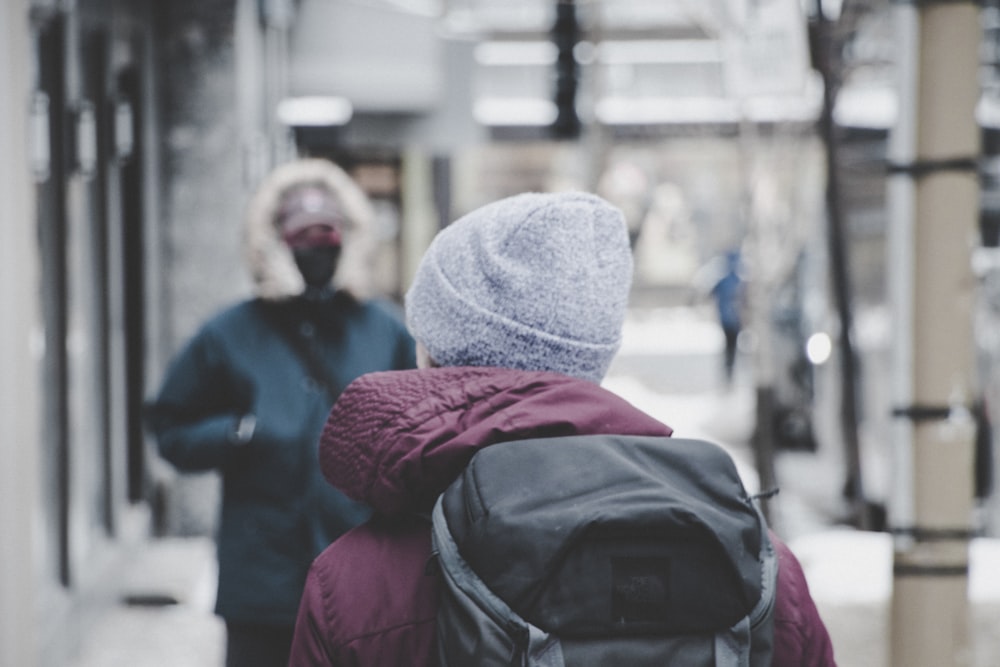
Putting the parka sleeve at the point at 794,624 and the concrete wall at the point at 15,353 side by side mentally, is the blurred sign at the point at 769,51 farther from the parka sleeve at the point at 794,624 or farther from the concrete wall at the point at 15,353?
the parka sleeve at the point at 794,624

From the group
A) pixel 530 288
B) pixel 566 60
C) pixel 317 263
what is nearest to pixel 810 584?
pixel 566 60

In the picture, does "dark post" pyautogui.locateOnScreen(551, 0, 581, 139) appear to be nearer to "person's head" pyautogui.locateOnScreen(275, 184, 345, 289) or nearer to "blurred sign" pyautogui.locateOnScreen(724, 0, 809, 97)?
"blurred sign" pyautogui.locateOnScreen(724, 0, 809, 97)

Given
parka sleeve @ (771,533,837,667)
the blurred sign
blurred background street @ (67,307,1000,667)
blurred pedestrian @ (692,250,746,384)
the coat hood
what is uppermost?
the blurred sign

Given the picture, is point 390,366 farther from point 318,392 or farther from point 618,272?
point 618,272

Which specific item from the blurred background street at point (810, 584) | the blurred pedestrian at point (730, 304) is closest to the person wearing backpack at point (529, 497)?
the blurred background street at point (810, 584)

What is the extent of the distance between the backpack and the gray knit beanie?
0.22 metres

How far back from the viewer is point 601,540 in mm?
1518

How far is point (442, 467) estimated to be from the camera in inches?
63.4

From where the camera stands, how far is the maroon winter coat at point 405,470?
1.62 metres

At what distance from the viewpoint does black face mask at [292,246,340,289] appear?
355 centimetres

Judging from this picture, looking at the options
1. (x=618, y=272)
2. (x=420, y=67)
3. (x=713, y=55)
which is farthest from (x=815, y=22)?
(x=713, y=55)

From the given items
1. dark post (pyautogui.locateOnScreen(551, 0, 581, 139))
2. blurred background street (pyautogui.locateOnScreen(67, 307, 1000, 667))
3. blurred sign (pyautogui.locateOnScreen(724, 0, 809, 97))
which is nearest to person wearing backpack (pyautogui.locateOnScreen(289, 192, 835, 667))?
blurred background street (pyautogui.locateOnScreen(67, 307, 1000, 667))

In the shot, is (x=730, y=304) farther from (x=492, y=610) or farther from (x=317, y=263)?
(x=492, y=610)

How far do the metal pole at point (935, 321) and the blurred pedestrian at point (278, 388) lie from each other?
1298 millimetres
